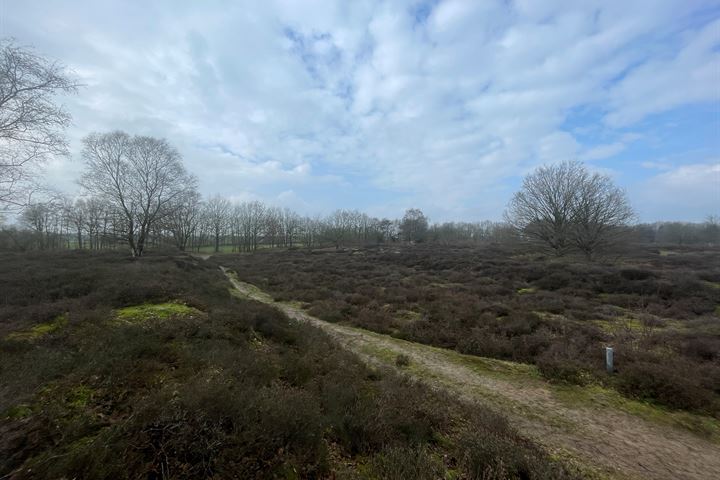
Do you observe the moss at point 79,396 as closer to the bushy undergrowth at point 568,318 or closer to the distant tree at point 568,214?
the bushy undergrowth at point 568,318

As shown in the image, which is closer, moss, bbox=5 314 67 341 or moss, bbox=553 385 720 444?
moss, bbox=553 385 720 444

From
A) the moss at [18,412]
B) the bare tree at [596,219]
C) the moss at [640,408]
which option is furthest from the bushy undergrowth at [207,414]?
the bare tree at [596,219]

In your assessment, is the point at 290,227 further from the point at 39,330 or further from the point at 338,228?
the point at 39,330

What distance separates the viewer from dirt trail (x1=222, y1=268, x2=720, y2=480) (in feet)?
14.2

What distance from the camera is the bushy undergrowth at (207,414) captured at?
3033 mm

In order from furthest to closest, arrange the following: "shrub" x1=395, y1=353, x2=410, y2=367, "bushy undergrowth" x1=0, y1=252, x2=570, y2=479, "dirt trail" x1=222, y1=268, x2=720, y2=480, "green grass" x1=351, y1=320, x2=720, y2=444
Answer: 1. "shrub" x1=395, y1=353, x2=410, y2=367
2. "green grass" x1=351, y1=320, x2=720, y2=444
3. "dirt trail" x1=222, y1=268, x2=720, y2=480
4. "bushy undergrowth" x1=0, y1=252, x2=570, y2=479

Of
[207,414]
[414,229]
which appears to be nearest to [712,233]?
[414,229]

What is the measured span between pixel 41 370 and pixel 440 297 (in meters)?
14.2

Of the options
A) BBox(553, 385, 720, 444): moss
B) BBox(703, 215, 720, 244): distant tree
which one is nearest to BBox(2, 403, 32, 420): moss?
BBox(553, 385, 720, 444): moss

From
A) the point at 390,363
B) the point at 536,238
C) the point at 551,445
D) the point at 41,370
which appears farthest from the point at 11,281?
the point at 536,238

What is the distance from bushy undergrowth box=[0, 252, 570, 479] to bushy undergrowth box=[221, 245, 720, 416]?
13.5 feet

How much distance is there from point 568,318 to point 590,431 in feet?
25.6

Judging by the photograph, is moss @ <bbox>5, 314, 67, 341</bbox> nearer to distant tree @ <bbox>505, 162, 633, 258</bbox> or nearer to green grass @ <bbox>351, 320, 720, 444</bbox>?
green grass @ <bbox>351, 320, 720, 444</bbox>

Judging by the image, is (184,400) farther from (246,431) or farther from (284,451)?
(284,451)
